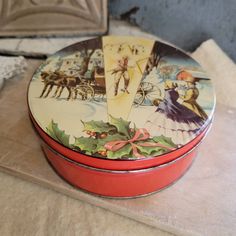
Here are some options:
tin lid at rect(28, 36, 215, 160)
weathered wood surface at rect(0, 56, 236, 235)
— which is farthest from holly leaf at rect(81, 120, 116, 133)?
weathered wood surface at rect(0, 56, 236, 235)

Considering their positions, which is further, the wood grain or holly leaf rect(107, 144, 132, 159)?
the wood grain

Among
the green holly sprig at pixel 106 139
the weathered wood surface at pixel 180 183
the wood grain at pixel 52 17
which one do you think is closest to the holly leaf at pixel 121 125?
the green holly sprig at pixel 106 139

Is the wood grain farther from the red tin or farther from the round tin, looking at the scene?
the round tin

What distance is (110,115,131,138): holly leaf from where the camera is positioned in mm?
514

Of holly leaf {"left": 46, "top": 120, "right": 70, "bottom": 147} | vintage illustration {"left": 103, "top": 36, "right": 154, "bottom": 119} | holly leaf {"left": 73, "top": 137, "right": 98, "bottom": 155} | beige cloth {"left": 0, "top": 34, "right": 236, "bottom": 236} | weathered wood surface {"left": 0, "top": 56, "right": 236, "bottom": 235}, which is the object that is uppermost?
vintage illustration {"left": 103, "top": 36, "right": 154, "bottom": 119}

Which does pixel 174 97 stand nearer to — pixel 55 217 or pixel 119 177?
pixel 119 177

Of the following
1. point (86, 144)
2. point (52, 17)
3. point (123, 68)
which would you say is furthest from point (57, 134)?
point (52, 17)

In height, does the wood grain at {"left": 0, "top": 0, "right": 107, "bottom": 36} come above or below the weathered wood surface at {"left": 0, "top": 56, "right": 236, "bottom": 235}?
above

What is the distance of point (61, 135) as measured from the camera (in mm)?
509

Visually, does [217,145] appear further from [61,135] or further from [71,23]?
[71,23]

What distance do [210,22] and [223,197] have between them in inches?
15.7

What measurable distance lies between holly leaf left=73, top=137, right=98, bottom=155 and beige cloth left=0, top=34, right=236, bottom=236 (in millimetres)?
116

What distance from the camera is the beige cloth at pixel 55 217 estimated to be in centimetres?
55

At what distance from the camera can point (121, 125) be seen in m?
0.52
